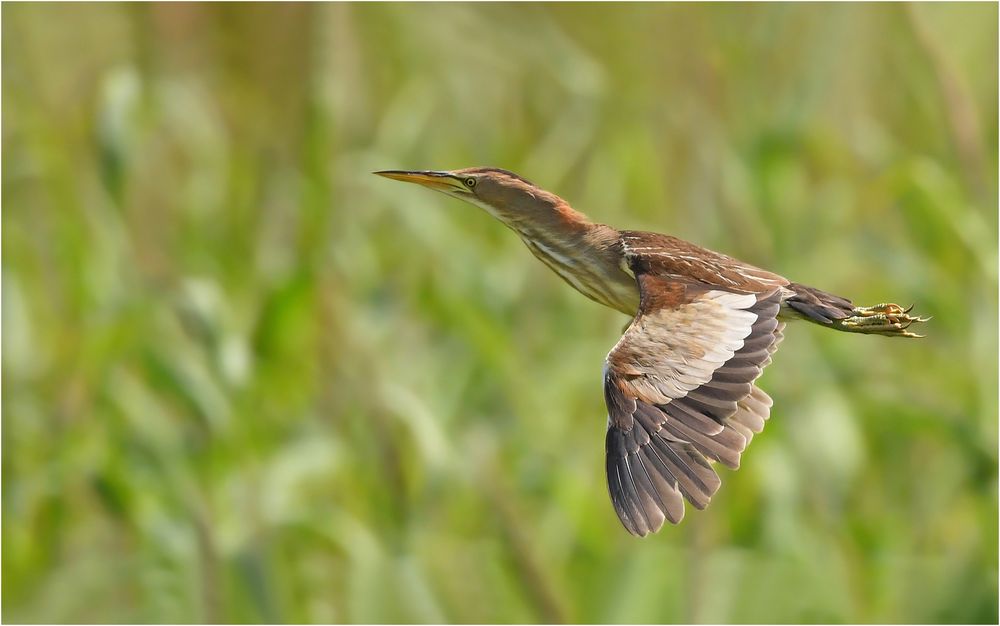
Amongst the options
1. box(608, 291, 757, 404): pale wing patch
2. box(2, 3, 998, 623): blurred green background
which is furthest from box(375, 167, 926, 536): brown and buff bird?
box(2, 3, 998, 623): blurred green background

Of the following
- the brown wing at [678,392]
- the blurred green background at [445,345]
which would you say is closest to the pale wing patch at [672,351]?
the brown wing at [678,392]

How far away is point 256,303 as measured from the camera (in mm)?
2711

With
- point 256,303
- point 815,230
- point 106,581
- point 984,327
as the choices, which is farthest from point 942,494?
point 106,581

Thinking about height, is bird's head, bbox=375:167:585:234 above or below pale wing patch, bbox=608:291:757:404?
above

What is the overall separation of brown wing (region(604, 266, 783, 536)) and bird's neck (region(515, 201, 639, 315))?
0.29ft

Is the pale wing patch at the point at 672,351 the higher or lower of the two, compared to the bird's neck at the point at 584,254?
lower

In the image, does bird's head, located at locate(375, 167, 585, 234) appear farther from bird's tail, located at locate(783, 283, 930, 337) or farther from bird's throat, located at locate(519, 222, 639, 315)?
bird's tail, located at locate(783, 283, 930, 337)

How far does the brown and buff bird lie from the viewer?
42.6 inches

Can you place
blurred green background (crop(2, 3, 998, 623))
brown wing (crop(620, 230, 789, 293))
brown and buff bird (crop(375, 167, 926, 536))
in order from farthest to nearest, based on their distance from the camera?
blurred green background (crop(2, 3, 998, 623)) < brown wing (crop(620, 230, 789, 293)) < brown and buff bird (crop(375, 167, 926, 536))

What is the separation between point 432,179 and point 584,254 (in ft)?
0.45

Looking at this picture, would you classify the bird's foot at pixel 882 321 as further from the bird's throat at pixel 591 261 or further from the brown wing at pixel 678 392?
the bird's throat at pixel 591 261

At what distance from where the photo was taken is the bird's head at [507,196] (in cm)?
122

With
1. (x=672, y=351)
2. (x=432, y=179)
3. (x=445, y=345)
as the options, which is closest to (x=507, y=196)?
(x=432, y=179)

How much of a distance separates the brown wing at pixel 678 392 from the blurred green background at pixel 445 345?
93 cm
